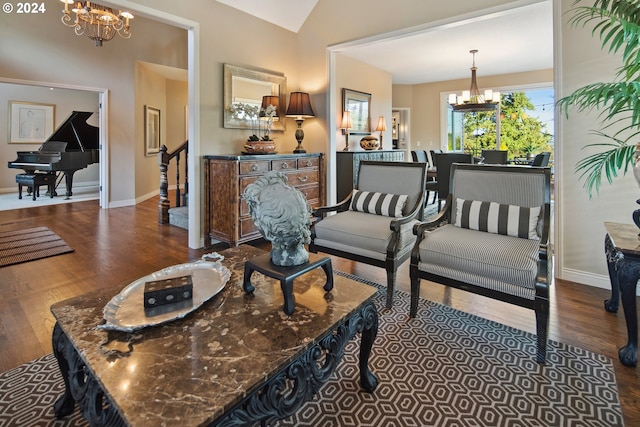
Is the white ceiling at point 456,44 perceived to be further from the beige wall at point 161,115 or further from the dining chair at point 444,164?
the beige wall at point 161,115

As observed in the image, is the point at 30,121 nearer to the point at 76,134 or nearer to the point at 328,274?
the point at 76,134

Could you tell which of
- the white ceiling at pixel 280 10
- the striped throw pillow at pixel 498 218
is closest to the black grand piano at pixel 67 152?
the white ceiling at pixel 280 10

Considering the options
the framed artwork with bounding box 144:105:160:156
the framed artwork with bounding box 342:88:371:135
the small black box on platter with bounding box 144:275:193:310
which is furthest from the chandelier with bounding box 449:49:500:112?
the framed artwork with bounding box 144:105:160:156

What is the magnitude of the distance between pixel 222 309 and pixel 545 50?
23.6ft

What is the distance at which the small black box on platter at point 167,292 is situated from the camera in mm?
1412

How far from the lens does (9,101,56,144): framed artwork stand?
7902 mm

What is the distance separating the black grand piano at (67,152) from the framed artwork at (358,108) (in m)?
5.50

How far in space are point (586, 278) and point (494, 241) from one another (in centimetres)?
136

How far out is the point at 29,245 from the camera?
3994 millimetres

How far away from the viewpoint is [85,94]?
29.3 feet

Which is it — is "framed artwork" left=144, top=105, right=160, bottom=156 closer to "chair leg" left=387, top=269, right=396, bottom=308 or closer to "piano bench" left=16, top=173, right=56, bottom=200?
"piano bench" left=16, top=173, right=56, bottom=200

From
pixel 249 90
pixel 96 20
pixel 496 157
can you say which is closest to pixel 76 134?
pixel 96 20

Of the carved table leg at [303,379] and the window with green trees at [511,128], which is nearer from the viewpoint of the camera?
the carved table leg at [303,379]

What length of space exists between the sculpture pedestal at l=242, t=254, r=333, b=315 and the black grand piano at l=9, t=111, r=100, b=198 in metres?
7.38
